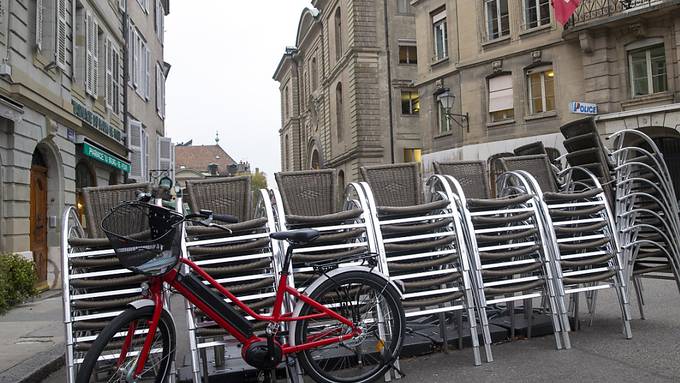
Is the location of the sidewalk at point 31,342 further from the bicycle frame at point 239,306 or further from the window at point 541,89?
the window at point 541,89

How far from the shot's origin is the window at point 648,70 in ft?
61.9

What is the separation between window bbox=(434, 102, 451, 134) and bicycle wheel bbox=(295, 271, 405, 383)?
2242 cm

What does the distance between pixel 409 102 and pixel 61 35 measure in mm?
25346

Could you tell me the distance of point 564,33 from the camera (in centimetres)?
2059

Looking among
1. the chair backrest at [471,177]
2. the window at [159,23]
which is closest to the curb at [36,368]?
the chair backrest at [471,177]

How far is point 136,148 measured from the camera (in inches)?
A: 840

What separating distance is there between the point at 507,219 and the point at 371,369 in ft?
5.70

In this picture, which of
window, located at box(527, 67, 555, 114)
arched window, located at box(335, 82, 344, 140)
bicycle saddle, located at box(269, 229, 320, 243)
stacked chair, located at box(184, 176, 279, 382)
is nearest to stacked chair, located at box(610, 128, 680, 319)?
bicycle saddle, located at box(269, 229, 320, 243)

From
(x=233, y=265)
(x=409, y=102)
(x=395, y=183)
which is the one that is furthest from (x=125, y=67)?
(x=409, y=102)

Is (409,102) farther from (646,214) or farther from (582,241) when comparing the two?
(582,241)

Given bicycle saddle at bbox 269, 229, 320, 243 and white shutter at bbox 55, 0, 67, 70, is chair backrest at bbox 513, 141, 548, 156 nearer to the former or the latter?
bicycle saddle at bbox 269, 229, 320, 243

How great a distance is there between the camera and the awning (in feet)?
49.6

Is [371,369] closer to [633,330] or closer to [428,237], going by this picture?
[428,237]

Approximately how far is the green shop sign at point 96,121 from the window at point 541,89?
48.8 ft
